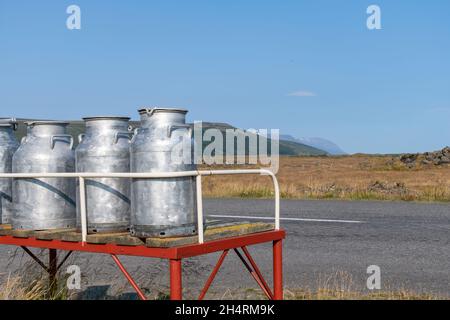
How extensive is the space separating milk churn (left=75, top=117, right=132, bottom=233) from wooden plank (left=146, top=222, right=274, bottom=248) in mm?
542

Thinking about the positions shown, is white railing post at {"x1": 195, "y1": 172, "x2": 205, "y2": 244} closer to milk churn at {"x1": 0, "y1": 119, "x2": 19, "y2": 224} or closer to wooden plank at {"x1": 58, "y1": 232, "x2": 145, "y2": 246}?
wooden plank at {"x1": 58, "y1": 232, "x2": 145, "y2": 246}

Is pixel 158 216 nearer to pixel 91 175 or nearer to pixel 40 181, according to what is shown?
pixel 91 175

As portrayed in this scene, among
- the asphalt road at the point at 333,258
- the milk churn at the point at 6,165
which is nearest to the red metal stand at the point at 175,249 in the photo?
the milk churn at the point at 6,165

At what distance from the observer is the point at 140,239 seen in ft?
13.1

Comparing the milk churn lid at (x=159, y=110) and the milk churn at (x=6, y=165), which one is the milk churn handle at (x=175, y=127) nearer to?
the milk churn lid at (x=159, y=110)

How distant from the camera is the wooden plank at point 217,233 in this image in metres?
3.79

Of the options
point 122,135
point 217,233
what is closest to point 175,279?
point 217,233

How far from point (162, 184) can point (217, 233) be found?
1.92 feet

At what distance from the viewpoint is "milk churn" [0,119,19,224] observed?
5004mm

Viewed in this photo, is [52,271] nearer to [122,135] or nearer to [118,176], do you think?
[122,135]

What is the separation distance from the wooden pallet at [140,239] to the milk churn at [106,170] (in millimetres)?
114
